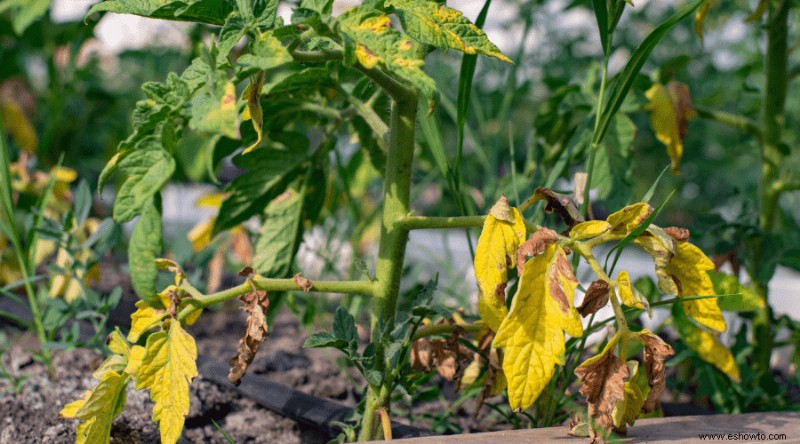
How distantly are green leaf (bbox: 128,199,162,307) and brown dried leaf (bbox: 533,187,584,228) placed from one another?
1.23 feet

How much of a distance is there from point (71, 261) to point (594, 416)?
791mm

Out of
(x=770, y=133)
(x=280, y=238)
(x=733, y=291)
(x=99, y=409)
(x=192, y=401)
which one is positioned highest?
(x=770, y=133)

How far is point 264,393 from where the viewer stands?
3.26 feet

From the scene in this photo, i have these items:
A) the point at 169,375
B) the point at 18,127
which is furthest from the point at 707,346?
the point at 18,127

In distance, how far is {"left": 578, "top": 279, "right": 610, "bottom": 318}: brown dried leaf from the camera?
64 centimetres

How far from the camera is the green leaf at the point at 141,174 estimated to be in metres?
0.68

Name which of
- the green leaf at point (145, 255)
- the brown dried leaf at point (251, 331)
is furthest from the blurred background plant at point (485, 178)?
the green leaf at point (145, 255)

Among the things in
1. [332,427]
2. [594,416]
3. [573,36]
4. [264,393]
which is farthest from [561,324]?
[573,36]

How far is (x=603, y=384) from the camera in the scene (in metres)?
0.65

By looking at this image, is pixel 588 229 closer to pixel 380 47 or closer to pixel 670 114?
pixel 380 47

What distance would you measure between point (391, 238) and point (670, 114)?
50 centimetres

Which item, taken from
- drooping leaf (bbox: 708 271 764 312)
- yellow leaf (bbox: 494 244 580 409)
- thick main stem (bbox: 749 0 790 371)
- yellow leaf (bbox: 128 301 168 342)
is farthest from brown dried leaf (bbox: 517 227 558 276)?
thick main stem (bbox: 749 0 790 371)

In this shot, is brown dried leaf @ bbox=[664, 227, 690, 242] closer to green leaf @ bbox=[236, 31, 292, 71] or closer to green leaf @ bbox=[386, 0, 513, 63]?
green leaf @ bbox=[386, 0, 513, 63]

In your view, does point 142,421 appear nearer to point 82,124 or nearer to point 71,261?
point 71,261
